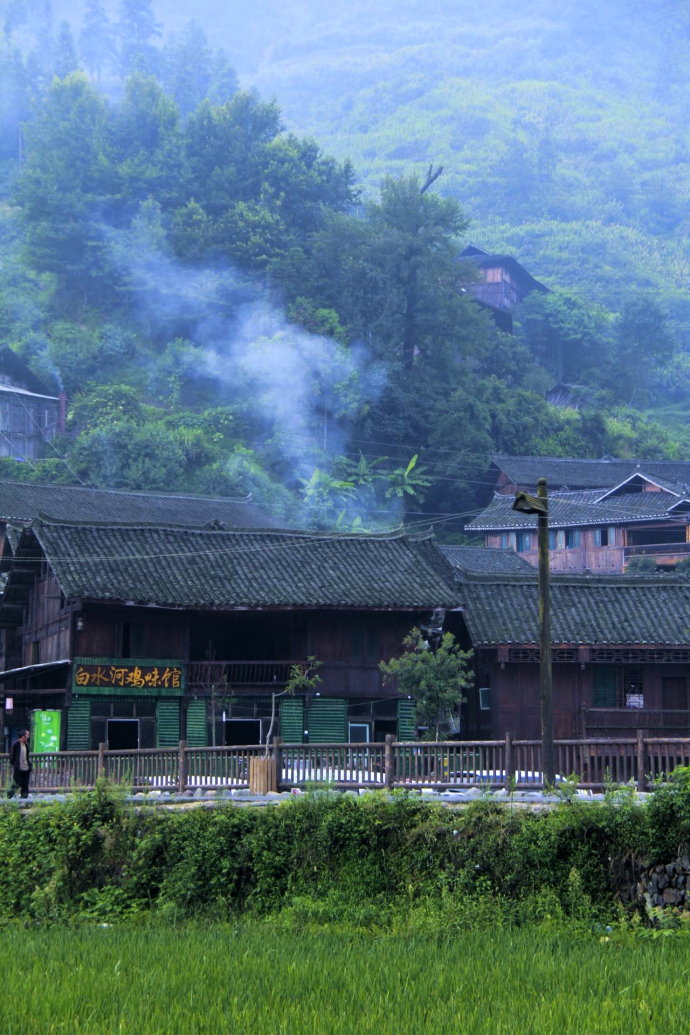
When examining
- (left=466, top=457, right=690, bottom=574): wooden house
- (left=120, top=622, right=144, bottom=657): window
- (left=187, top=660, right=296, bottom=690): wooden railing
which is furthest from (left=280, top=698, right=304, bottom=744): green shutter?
(left=466, top=457, right=690, bottom=574): wooden house

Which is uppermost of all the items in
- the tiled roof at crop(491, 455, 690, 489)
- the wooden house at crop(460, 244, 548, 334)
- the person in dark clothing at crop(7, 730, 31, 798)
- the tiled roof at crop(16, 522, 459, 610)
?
the wooden house at crop(460, 244, 548, 334)

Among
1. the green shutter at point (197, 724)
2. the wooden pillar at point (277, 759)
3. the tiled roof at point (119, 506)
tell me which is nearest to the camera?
the wooden pillar at point (277, 759)

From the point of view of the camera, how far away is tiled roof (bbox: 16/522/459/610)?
129 ft

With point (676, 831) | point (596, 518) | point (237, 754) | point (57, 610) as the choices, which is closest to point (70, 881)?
point (237, 754)

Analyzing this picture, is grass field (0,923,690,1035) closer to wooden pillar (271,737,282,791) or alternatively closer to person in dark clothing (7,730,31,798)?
wooden pillar (271,737,282,791)

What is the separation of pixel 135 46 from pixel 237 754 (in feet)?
594

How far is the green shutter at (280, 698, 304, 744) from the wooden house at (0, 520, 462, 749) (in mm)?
41

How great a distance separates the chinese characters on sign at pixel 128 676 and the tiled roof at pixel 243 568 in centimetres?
216

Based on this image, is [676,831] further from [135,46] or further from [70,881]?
[135,46]

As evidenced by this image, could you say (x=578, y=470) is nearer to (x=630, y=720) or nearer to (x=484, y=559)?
(x=484, y=559)

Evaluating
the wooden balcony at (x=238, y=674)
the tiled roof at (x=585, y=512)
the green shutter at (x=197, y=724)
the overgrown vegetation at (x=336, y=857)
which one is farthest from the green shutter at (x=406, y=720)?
the tiled roof at (x=585, y=512)

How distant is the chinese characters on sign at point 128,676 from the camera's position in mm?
38844

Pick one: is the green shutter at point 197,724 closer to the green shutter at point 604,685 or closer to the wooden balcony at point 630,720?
the wooden balcony at point 630,720

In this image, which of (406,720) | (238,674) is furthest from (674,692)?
(238,674)
